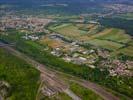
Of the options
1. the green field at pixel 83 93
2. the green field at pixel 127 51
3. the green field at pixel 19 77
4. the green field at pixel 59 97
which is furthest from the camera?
the green field at pixel 127 51

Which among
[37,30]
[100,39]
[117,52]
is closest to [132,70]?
[117,52]

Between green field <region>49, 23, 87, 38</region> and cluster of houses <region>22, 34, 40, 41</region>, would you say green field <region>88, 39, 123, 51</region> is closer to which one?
green field <region>49, 23, 87, 38</region>

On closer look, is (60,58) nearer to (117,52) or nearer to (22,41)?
(117,52)

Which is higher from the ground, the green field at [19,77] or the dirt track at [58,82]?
the green field at [19,77]

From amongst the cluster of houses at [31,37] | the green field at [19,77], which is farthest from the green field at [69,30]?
the green field at [19,77]

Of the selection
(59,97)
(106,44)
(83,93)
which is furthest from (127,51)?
(59,97)

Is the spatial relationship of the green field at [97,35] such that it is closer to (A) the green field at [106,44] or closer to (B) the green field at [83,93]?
(A) the green field at [106,44]
